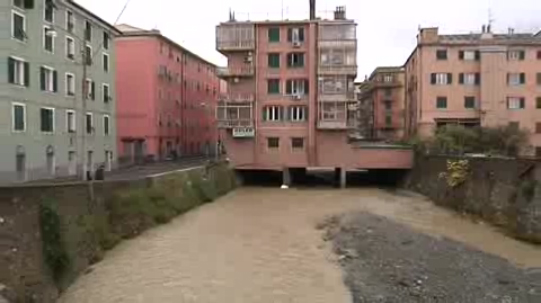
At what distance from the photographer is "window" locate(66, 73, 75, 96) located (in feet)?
163

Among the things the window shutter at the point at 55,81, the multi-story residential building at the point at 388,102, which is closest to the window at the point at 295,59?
the window shutter at the point at 55,81

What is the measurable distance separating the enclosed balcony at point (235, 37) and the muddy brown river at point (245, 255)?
19.2 meters

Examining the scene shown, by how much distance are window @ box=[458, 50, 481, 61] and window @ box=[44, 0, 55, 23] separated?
43431 mm

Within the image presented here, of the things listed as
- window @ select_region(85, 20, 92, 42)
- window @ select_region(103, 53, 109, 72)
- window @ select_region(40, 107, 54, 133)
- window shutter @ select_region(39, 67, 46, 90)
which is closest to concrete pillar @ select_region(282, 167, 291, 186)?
window @ select_region(103, 53, 109, 72)

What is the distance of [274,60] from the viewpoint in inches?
2393

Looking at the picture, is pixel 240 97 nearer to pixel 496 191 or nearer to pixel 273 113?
pixel 273 113

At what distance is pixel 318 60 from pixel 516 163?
2726 cm

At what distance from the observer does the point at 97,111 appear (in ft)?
182

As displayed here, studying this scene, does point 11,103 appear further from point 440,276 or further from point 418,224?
point 440,276

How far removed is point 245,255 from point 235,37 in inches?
1439

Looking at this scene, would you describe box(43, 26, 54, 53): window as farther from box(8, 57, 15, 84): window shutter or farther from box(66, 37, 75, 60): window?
box(8, 57, 15, 84): window shutter

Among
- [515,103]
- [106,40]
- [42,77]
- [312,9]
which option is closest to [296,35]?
[312,9]

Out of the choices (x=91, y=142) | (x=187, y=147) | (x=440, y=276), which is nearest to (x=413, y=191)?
(x=91, y=142)

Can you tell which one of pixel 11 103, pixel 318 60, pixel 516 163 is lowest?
pixel 516 163
